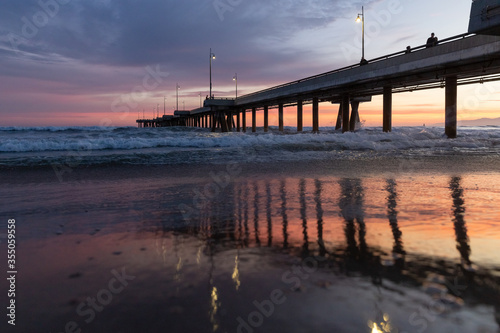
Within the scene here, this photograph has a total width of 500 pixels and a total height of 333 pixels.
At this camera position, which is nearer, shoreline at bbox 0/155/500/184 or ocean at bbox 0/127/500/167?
shoreline at bbox 0/155/500/184

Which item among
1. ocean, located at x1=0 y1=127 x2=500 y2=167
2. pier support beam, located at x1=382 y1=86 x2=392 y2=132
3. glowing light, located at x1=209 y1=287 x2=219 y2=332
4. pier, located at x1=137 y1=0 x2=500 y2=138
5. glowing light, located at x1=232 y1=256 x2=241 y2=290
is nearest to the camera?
glowing light, located at x1=209 y1=287 x2=219 y2=332

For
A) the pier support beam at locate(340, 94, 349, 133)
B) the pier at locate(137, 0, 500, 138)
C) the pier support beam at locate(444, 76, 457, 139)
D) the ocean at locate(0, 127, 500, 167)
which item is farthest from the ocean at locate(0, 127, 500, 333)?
the pier support beam at locate(340, 94, 349, 133)

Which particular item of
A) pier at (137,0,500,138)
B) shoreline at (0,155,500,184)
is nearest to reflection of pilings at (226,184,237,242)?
shoreline at (0,155,500,184)

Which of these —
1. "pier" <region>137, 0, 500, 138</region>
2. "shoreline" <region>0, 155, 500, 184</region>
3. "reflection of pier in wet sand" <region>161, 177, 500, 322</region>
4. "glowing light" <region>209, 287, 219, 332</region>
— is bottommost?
"glowing light" <region>209, 287, 219, 332</region>

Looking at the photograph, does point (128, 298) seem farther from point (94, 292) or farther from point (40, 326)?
point (40, 326)

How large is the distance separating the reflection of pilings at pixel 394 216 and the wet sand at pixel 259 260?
3 cm

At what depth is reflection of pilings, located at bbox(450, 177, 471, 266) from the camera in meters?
3.43

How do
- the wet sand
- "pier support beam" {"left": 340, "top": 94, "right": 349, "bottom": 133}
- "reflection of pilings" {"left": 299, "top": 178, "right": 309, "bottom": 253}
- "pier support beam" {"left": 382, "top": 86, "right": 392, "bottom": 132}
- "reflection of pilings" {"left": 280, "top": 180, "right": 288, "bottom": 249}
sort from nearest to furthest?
the wet sand < "reflection of pilings" {"left": 299, "top": 178, "right": 309, "bottom": 253} < "reflection of pilings" {"left": 280, "top": 180, "right": 288, "bottom": 249} < "pier support beam" {"left": 382, "top": 86, "right": 392, "bottom": 132} < "pier support beam" {"left": 340, "top": 94, "right": 349, "bottom": 133}

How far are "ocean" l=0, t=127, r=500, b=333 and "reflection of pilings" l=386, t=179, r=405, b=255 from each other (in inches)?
1.1

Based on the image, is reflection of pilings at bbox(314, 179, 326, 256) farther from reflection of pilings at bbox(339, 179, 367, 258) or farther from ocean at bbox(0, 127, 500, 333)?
reflection of pilings at bbox(339, 179, 367, 258)

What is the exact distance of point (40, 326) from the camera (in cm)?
218

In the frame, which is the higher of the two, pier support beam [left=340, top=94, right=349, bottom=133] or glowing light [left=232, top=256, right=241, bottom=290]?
pier support beam [left=340, top=94, right=349, bottom=133]

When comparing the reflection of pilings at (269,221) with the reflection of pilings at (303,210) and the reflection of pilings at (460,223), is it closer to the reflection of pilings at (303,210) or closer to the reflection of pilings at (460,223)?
the reflection of pilings at (303,210)

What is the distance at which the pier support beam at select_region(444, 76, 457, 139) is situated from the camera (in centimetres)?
2792
